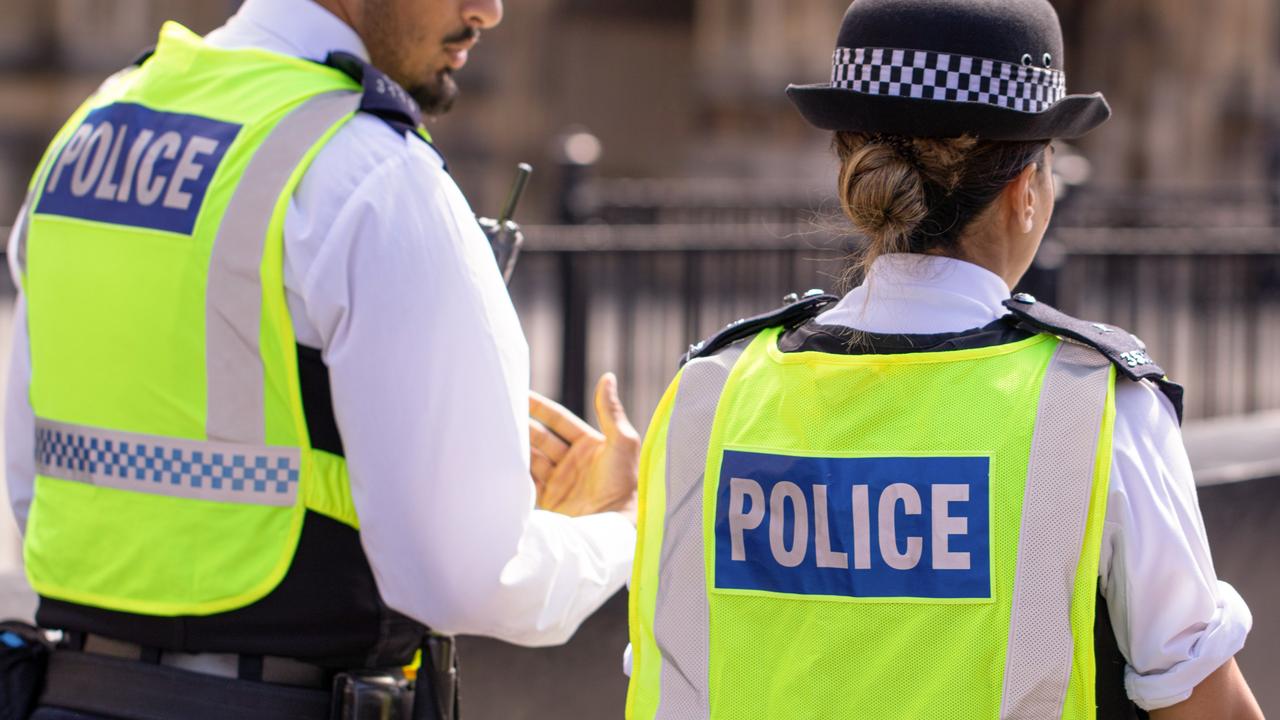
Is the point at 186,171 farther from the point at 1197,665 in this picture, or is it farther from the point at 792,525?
the point at 1197,665

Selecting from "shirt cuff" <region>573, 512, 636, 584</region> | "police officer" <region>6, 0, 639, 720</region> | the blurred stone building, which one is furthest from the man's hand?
the blurred stone building

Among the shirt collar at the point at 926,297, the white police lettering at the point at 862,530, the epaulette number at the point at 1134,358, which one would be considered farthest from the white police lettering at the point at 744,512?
the epaulette number at the point at 1134,358

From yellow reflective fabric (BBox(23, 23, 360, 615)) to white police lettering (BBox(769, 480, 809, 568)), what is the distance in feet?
1.92

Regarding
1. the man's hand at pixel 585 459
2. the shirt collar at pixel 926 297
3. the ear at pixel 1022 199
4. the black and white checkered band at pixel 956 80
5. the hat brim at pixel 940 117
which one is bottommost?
the man's hand at pixel 585 459

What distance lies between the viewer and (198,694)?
2223 millimetres

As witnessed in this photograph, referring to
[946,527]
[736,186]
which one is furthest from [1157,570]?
[736,186]

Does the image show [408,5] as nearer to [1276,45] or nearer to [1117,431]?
[1117,431]

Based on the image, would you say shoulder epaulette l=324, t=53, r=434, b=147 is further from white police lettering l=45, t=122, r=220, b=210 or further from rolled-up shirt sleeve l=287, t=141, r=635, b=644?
white police lettering l=45, t=122, r=220, b=210

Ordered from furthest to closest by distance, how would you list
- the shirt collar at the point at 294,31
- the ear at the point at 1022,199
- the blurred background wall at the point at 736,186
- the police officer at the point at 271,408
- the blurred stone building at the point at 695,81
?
the blurred stone building at the point at 695,81 → the blurred background wall at the point at 736,186 → the shirt collar at the point at 294,31 → the police officer at the point at 271,408 → the ear at the point at 1022,199

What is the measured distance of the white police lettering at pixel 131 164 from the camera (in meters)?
2.26

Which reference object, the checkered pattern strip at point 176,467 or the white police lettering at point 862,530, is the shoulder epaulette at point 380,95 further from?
the white police lettering at point 862,530

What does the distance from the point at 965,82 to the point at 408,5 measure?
0.88m

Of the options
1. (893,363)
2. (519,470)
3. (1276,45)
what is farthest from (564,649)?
(1276,45)

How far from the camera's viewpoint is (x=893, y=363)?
2000 mm
